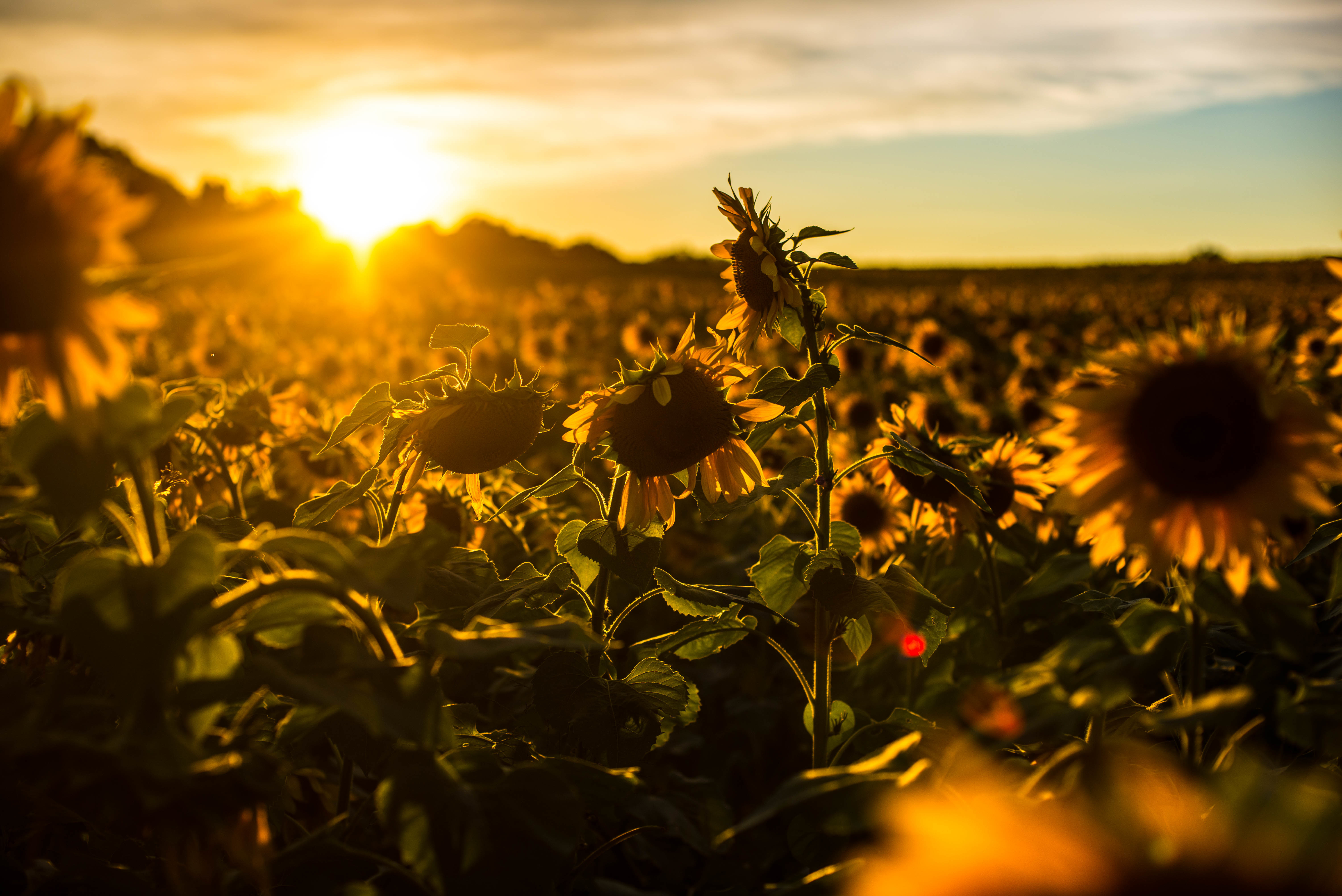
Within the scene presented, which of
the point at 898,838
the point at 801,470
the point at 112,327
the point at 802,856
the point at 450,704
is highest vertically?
the point at 112,327

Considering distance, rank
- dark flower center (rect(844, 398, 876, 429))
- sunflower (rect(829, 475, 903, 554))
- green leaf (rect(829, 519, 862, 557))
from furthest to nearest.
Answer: dark flower center (rect(844, 398, 876, 429))
sunflower (rect(829, 475, 903, 554))
green leaf (rect(829, 519, 862, 557))

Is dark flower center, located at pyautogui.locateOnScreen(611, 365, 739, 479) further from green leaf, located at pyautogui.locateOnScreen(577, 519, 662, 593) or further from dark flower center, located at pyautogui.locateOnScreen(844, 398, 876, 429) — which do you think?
dark flower center, located at pyautogui.locateOnScreen(844, 398, 876, 429)

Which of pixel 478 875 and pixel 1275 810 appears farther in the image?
pixel 478 875

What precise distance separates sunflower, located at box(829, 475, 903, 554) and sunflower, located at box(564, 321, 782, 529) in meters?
2.04

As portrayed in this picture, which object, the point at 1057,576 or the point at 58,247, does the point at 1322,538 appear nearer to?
the point at 1057,576

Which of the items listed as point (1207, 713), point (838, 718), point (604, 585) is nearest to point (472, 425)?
point (604, 585)

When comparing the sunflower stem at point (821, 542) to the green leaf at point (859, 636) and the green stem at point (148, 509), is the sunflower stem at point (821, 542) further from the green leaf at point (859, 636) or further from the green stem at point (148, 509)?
the green stem at point (148, 509)

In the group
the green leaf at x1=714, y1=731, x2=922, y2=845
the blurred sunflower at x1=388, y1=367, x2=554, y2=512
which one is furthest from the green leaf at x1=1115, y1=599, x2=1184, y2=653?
the blurred sunflower at x1=388, y1=367, x2=554, y2=512

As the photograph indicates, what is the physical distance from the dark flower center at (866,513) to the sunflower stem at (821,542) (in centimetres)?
206

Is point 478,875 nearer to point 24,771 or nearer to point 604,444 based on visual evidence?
point 24,771

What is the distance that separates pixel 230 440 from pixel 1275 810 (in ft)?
10.1

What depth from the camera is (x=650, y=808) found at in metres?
2.08

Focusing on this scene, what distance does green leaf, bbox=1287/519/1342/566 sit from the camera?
1703 mm

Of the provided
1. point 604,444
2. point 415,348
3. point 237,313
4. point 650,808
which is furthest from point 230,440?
point 237,313
